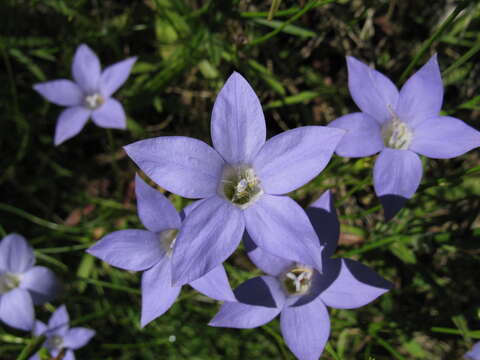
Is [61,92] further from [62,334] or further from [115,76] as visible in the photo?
[62,334]

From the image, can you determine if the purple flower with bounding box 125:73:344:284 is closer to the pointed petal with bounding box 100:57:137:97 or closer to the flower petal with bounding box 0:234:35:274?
the flower petal with bounding box 0:234:35:274

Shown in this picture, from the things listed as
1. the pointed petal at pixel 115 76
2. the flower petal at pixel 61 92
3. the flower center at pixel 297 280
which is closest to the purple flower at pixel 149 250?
the flower center at pixel 297 280

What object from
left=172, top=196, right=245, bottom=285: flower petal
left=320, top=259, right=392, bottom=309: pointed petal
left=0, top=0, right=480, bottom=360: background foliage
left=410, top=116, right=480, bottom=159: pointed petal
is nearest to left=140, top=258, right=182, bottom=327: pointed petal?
left=172, top=196, right=245, bottom=285: flower petal

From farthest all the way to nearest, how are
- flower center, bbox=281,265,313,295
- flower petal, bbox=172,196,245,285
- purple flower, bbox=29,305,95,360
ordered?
purple flower, bbox=29,305,95,360, flower center, bbox=281,265,313,295, flower petal, bbox=172,196,245,285

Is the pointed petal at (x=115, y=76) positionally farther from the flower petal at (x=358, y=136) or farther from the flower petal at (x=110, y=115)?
the flower petal at (x=358, y=136)

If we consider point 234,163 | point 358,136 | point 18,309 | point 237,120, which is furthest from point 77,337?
point 358,136

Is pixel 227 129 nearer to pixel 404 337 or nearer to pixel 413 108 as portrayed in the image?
pixel 413 108

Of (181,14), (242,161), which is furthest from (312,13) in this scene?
(242,161)
